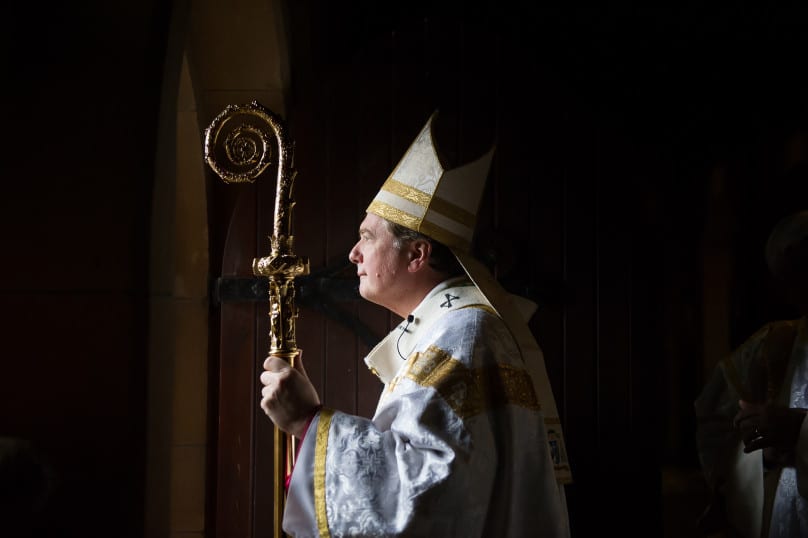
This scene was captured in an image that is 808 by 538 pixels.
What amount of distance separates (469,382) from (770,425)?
3.63ft

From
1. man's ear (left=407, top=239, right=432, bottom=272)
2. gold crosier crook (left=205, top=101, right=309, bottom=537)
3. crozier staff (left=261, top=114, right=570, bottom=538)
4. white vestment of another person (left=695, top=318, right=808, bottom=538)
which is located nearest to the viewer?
crozier staff (left=261, top=114, right=570, bottom=538)

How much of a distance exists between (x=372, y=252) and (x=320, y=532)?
650mm

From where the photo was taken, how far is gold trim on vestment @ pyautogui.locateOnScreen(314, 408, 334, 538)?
1.54m

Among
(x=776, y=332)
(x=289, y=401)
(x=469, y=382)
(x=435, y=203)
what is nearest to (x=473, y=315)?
(x=469, y=382)

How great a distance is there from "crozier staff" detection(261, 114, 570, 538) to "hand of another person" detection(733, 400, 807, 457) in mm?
761

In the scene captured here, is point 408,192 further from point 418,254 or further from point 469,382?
point 469,382

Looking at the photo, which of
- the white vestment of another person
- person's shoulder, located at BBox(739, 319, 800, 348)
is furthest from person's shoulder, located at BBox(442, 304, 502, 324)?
person's shoulder, located at BBox(739, 319, 800, 348)

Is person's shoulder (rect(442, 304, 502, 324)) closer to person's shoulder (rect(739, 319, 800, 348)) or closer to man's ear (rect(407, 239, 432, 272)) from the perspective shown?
man's ear (rect(407, 239, 432, 272))

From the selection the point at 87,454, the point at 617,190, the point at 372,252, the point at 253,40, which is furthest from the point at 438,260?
the point at 253,40

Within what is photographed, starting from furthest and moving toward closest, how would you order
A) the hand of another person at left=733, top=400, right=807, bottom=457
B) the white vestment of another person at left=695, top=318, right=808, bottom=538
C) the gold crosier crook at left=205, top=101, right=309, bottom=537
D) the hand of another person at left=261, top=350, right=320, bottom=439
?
the white vestment of another person at left=695, top=318, right=808, bottom=538, the hand of another person at left=733, top=400, right=807, bottom=457, the gold crosier crook at left=205, top=101, right=309, bottom=537, the hand of another person at left=261, top=350, right=320, bottom=439

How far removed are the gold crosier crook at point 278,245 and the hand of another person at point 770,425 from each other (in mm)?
1279

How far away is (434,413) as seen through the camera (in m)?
1.57

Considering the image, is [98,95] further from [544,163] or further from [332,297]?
[544,163]

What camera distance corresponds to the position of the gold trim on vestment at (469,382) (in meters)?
1.60
